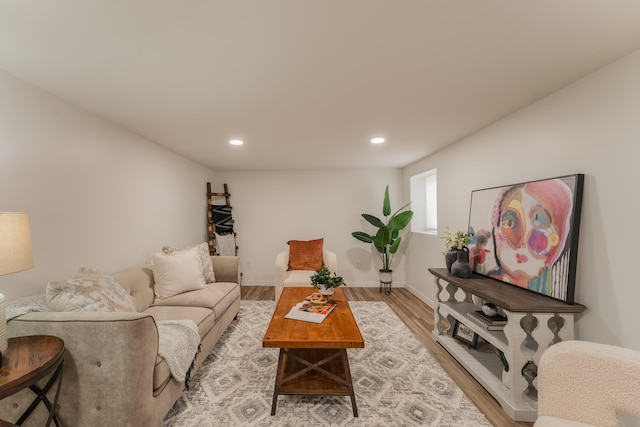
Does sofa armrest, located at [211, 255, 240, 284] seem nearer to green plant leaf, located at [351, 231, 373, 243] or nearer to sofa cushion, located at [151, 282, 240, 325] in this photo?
sofa cushion, located at [151, 282, 240, 325]

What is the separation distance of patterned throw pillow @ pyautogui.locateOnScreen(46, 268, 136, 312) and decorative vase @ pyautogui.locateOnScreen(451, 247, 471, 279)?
2689 mm

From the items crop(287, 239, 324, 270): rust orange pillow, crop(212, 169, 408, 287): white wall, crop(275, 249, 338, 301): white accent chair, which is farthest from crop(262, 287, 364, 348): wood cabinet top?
crop(212, 169, 408, 287): white wall

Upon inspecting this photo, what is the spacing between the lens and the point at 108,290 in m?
1.78

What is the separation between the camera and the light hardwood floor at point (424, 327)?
5.89 feet

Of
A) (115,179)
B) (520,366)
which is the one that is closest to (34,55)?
(115,179)

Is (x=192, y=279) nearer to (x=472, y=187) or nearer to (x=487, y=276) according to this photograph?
(x=487, y=276)

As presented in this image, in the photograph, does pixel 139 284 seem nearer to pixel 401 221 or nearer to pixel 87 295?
pixel 87 295

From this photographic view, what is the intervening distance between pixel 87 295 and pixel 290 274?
96.4 inches

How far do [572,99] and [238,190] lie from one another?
4.48 meters

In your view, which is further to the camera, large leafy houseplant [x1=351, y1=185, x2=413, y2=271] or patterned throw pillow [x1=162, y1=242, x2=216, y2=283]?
large leafy houseplant [x1=351, y1=185, x2=413, y2=271]

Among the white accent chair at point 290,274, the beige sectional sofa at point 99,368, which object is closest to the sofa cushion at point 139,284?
the beige sectional sofa at point 99,368

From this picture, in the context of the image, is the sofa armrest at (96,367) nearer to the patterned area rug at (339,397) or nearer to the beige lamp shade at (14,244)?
the beige lamp shade at (14,244)

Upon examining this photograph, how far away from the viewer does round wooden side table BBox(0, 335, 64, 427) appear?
106cm

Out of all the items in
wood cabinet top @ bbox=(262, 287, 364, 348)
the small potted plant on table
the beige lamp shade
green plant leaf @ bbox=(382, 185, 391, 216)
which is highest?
green plant leaf @ bbox=(382, 185, 391, 216)
